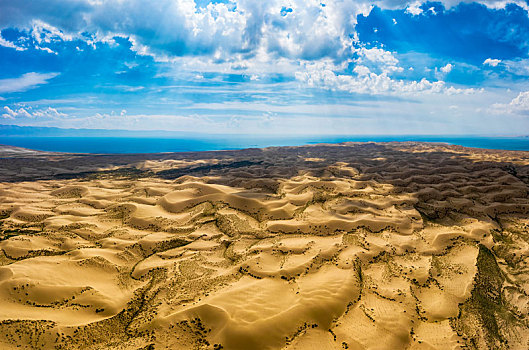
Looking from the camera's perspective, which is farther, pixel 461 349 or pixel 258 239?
pixel 258 239

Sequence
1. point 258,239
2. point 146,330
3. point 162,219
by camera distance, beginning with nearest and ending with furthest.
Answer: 1. point 146,330
2. point 258,239
3. point 162,219

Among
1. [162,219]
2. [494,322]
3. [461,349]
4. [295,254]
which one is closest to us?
[461,349]

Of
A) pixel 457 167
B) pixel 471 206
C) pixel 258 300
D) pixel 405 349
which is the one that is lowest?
pixel 405 349

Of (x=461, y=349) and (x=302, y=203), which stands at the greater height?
(x=302, y=203)

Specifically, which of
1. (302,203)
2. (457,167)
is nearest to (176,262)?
(302,203)

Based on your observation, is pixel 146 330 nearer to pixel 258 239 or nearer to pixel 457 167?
pixel 258 239

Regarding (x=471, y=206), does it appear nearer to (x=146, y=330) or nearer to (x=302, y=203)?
(x=302, y=203)

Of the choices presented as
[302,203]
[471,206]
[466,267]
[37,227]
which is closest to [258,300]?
[466,267]
